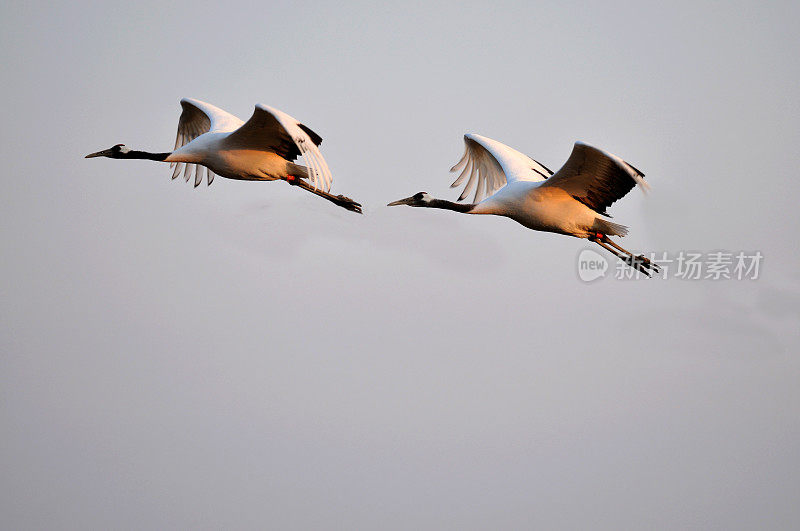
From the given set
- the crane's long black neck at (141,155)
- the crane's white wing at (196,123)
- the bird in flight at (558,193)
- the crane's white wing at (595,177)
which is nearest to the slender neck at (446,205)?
the bird in flight at (558,193)

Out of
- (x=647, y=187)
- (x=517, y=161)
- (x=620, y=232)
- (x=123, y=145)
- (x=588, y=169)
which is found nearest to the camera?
(x=647, y=187)

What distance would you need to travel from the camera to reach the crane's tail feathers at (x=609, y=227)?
2214cm

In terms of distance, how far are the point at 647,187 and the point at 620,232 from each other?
3.09m

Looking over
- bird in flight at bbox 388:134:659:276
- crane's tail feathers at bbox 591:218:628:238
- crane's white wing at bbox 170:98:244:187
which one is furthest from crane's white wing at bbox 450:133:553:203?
crane's white wing at bbox 170:98:244:187

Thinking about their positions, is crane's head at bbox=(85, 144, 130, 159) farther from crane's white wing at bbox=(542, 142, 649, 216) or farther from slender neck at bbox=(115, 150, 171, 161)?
crane's white wing at bbox=(542, 142, 649, 216)

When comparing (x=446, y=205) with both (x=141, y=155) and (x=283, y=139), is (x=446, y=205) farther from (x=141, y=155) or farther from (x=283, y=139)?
(x=141, y=155)

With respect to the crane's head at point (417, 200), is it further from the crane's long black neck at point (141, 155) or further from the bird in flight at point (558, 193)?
the crane's long black neck at point (141, 155)

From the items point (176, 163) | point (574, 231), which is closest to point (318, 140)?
point (574, 231)

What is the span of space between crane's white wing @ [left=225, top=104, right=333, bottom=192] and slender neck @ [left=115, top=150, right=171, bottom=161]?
276cm

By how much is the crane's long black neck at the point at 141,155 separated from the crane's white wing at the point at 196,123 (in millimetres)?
1014

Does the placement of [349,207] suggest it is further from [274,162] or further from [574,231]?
[574,231]

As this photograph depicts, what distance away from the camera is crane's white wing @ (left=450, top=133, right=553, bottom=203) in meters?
24.4

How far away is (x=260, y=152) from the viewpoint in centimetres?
2319

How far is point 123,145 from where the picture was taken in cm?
2636
